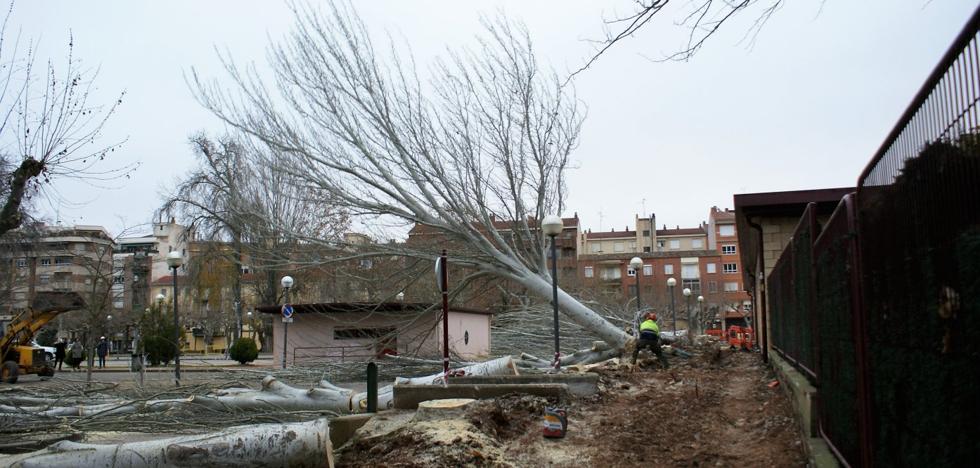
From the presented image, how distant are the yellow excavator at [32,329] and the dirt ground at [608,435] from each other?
901 inches

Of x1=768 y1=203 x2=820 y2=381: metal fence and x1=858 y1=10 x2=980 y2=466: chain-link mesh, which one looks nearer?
x1=858 y1=10 x2=980 y2=466: chain-link mesh

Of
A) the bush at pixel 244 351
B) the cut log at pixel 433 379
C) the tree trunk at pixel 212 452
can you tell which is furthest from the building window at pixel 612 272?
the tree trunk at pixel 212 452

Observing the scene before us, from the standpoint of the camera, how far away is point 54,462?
22.1 ft

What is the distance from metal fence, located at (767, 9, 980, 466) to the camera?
200 centimetres

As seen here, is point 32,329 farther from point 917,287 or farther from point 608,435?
point 917,287

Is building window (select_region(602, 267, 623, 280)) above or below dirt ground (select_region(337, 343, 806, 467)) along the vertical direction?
above

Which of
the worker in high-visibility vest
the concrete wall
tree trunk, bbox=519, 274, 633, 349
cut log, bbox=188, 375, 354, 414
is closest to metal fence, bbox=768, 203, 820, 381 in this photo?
the worker in high-visibility vest

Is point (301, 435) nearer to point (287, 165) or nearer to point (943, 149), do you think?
point (943, 149)

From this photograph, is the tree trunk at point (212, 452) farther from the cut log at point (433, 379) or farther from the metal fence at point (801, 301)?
the metal fence at point (801, 301)

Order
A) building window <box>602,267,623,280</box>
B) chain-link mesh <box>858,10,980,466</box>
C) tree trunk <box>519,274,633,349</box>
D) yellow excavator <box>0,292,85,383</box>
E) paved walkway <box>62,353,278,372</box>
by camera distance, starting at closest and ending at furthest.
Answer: chain-link mesh <box>858,10,980,466</box> < tree trunk <box>519,274,633,349</box> < yellow excavator <box>0,292,85,383</box> < paved walkway <box>62,353,278,372</box> < building window <box>602,267,623,280</box>

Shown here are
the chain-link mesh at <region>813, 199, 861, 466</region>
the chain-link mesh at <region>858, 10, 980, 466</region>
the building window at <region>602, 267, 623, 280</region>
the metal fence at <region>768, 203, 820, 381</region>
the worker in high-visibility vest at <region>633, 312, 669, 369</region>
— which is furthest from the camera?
the building window at <region>602, 267, 623, 280</region>

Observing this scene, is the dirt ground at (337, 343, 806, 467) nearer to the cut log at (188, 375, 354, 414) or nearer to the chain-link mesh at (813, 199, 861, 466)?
the chain-link mesh at (813, 199, 861, 466)

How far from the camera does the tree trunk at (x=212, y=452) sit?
6.80 meters

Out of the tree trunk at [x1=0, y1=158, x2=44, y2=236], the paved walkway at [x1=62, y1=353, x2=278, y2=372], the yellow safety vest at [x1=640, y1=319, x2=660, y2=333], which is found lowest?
the paved walkway at [x1=62, y1=353, x2=278, y2=372]
